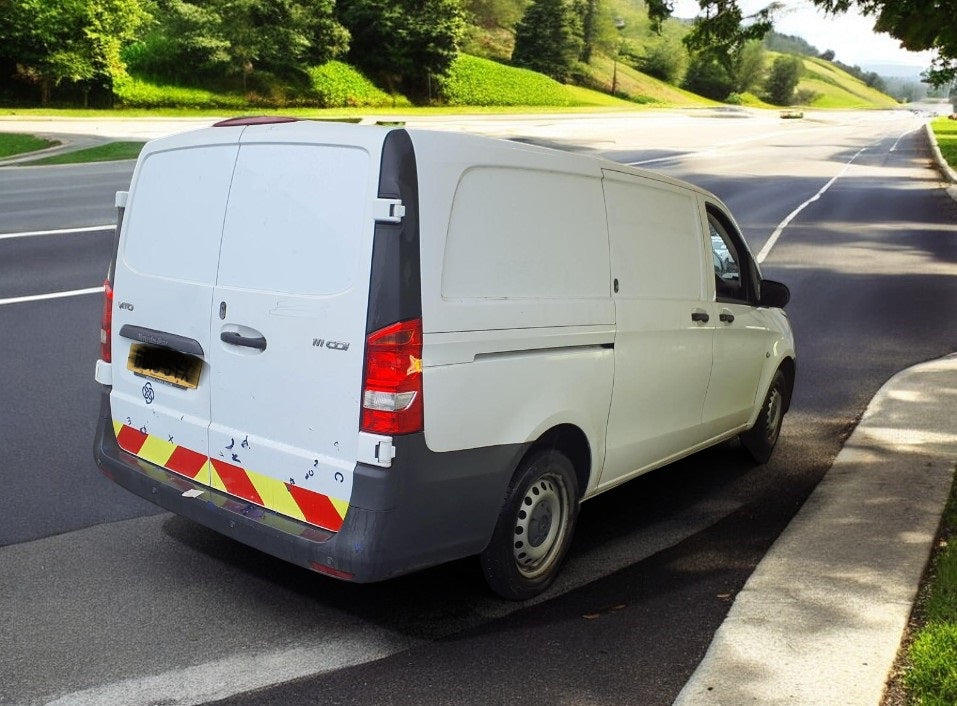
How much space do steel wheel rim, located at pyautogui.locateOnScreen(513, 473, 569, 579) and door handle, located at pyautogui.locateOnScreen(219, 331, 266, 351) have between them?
1258 millimetres

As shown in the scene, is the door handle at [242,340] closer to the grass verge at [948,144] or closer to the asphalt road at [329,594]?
the asphalt road at [329,594]

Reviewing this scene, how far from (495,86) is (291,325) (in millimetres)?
63102

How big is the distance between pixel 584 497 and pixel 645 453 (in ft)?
1.86

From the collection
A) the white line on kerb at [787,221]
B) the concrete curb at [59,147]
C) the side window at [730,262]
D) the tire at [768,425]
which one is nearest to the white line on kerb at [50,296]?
the side window at [730,262]

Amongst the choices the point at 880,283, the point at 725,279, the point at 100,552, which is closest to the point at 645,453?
the point at 725,279

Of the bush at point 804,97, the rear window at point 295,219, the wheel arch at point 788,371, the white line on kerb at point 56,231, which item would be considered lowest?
the white line on kerb at point 56,231

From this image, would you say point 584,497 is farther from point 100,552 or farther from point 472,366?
point 100,552

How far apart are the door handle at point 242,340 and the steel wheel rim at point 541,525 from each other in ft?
4.13

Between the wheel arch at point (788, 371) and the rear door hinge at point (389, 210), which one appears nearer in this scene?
the rear door hinge at point (389, 210)

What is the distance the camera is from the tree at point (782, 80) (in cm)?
13188

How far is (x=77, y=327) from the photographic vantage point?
9086 mm

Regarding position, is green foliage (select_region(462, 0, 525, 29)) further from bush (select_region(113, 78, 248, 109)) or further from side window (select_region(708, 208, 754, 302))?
side window (select_region(708, 208, 754, 302))

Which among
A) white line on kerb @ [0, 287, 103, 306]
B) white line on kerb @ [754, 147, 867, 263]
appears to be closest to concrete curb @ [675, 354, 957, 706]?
white line on kerb @ [0, 287, 103, 306]

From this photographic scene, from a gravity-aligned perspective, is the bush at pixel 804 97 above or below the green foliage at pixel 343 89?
above
